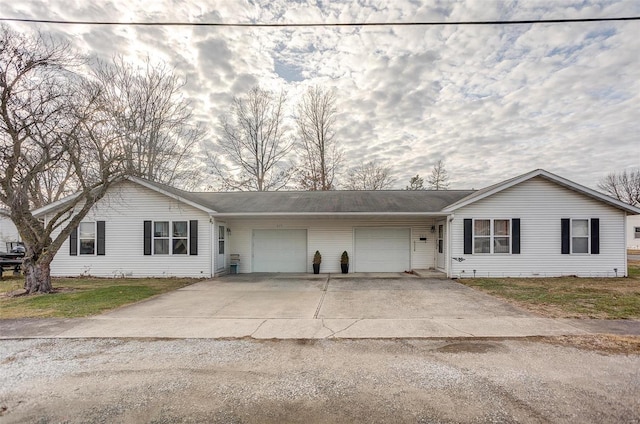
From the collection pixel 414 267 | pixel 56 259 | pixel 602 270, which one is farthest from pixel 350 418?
pixel 56 259

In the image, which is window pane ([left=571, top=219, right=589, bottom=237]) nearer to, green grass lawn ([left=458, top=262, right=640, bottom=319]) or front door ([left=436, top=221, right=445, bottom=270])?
green grass lawn ([left=458, top=262, right=640, bottom=319])

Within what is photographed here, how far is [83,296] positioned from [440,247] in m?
12.6

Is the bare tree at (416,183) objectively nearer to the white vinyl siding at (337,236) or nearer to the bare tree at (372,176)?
the bare tree at (372,176)

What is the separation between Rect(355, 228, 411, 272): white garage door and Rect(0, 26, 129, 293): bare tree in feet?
32.1

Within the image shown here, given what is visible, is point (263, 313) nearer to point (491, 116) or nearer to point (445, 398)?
point (445, 398)

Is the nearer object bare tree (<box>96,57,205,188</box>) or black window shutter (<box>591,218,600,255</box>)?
black window shutter (<box>591,218,600,255</box>)

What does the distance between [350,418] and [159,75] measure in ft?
76.8

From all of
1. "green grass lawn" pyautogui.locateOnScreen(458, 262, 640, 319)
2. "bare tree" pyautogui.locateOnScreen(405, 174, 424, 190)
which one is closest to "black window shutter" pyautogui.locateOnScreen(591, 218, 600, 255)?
"green grass lawn" pyautogui.locateOnScreen(458, 262, 640, 319)

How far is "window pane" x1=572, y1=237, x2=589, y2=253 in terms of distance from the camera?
41.1 feet

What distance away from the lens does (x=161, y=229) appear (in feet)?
43.3

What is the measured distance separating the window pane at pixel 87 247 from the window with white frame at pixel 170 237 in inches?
101

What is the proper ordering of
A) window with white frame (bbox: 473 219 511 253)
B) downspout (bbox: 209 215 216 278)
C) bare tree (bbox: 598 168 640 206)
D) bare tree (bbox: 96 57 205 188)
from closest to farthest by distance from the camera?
window with white frame (bbox: 473 219 511 253), downspout (bbox: 209 215 216 278), bare tree (bbox: 96 57 205 188), bare tree (bbox: 598 168 640 206)

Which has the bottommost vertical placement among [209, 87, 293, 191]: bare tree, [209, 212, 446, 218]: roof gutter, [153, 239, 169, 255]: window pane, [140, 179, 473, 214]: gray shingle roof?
[153, 239, 169, 255]: window pane

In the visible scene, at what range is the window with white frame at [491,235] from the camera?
495 inches
